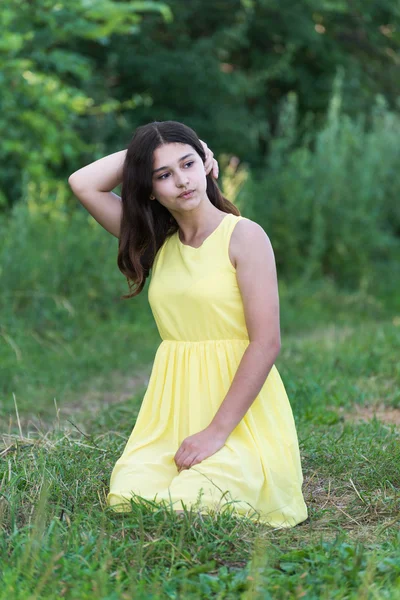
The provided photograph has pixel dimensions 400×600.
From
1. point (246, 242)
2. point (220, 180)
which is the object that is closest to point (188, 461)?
point (246, 242)

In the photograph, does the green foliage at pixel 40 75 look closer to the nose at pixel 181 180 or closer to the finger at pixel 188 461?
the nose at pixel 181 180

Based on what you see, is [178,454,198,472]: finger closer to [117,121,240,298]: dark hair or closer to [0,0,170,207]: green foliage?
[117,121,240,298]: dark hair

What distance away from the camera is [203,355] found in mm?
2766

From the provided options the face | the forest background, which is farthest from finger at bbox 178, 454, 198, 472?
the face

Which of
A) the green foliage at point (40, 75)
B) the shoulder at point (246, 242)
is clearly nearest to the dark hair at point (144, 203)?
the shoulder at point (246, 242)

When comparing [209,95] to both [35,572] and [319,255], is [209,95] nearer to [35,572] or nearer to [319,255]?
[319,255]

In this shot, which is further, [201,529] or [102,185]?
[102,185]

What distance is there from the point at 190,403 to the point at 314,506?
54 centimetres

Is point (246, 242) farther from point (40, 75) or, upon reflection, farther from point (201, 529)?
point (40, 75)

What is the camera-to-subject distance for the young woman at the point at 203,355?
8.59 feet

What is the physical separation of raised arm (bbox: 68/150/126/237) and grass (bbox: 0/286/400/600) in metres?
0.71

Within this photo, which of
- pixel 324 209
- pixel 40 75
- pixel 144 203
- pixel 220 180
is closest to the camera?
pixel 144 203

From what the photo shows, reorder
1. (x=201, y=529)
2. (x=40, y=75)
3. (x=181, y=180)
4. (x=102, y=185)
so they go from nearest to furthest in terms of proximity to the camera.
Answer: (x=201, y=529) < (x=181, y=180) < (x=102, y=185) < (x=40, y=75)

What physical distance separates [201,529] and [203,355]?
1.88 ft
